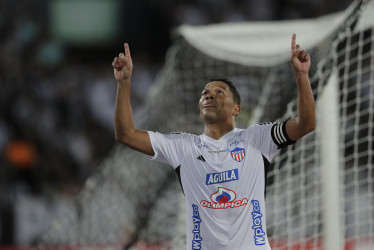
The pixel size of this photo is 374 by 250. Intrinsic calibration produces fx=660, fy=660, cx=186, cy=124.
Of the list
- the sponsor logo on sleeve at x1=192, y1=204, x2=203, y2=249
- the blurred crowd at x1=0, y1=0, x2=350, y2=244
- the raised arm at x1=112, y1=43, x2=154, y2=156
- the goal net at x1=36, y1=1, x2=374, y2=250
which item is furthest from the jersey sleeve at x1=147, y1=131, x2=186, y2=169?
the blurred crowd at x1=0, y1=0, x2=350, y2=244

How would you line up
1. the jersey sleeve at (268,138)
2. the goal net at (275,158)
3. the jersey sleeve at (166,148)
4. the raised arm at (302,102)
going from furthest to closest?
1. the goal net at (275,158)
2. the jersey sleeve at (166,148)
3. the jersey sleeve at (268,138)
4. the raised arm at (302,102)

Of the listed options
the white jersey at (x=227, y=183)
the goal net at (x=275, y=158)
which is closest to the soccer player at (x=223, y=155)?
the white jersey at (x=227, y=183)

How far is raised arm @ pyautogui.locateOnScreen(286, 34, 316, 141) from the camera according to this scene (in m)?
2.61

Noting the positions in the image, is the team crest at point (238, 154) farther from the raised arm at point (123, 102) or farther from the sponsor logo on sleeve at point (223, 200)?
the raised arm at point (123, 102)

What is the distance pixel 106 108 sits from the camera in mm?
9133

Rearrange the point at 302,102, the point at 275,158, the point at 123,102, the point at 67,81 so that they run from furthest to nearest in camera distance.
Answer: the point at 67,81 → the point at 275,158 → the point at 123,102 → the point at 302,102

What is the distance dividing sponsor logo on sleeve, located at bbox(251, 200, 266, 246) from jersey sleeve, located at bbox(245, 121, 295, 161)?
233mm

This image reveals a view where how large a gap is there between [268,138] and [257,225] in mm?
371

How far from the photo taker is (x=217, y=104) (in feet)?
9.30

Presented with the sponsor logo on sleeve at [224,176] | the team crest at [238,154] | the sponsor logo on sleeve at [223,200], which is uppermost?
the team crest at [238,154]

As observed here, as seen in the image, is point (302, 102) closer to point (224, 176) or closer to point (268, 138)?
point (268, 138)

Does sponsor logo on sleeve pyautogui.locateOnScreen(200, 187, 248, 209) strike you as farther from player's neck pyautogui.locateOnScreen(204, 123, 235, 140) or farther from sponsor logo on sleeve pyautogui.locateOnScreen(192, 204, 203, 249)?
player's neck pyautogui.locateOnScreen(204, 123, 235, 140)

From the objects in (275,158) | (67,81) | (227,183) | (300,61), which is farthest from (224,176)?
(67,81)

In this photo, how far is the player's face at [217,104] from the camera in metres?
2.82
